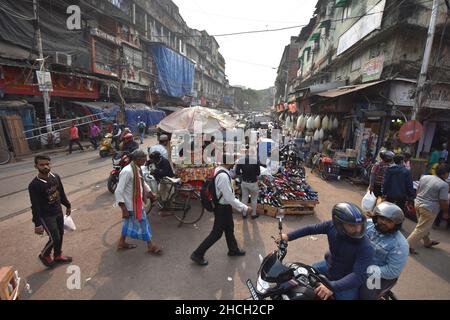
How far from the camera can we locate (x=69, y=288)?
361cm

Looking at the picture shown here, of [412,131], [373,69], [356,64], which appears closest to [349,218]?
[412,131]

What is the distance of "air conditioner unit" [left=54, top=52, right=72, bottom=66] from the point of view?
1528 cm

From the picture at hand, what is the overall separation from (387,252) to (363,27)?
41.2 feet

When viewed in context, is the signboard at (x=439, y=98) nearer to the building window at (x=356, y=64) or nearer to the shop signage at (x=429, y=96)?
the shop signage at (x=429, y=96)

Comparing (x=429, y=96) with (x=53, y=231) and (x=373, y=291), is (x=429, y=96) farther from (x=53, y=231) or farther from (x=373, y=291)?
(x=53, y=231)

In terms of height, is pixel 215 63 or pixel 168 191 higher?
pixel 215 63

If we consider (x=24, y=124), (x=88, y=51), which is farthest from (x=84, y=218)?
(x=88, y=51)

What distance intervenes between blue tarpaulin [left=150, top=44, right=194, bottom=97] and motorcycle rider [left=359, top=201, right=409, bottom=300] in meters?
30.3

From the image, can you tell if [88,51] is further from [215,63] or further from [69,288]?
[215,63]

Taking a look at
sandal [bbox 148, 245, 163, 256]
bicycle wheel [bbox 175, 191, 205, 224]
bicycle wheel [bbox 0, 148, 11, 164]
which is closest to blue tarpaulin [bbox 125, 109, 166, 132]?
bicycle wheel [bbox 0, 148, 11, 164]

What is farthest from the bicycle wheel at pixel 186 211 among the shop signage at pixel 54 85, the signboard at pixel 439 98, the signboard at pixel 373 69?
the shop signage at pixel 54 85

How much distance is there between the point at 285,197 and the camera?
675cm
